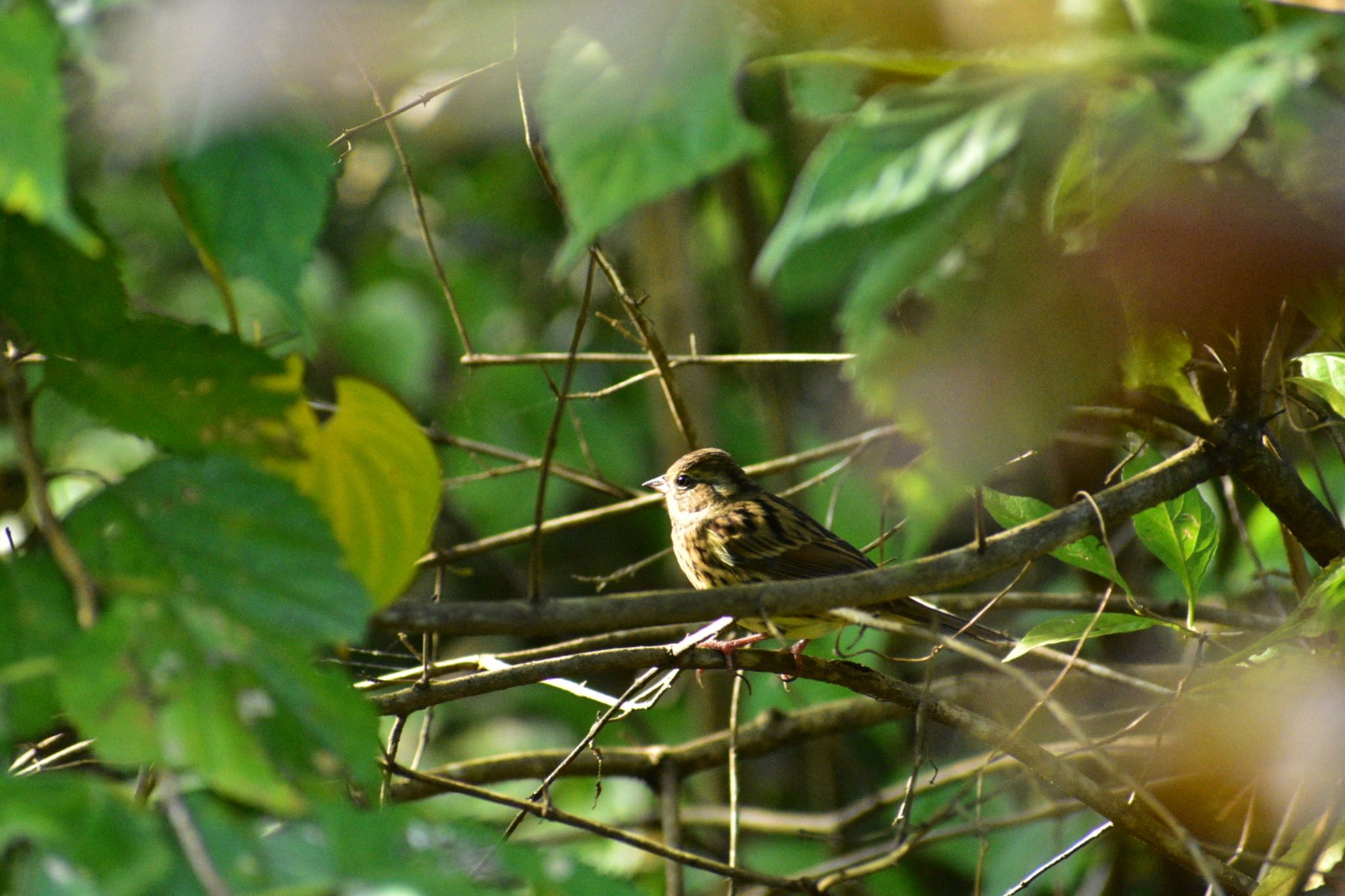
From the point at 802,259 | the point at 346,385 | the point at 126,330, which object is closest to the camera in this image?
the point at 126,330

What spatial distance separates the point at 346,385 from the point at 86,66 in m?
0.54

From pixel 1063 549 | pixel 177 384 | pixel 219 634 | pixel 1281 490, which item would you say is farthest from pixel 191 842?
pixel 1281 490

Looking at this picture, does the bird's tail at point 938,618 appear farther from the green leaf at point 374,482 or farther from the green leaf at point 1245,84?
the green leaf at point 1245,84

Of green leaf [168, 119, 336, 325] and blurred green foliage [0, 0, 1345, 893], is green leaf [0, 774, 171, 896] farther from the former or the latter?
green leaf [168, 119, 336, 325]

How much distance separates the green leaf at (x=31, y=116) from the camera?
1091 mm

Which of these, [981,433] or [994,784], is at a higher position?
[981,433]

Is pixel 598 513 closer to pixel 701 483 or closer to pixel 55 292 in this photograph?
pixel 701 483

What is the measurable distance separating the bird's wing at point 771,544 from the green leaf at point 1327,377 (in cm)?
265

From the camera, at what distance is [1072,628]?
255 centimetres

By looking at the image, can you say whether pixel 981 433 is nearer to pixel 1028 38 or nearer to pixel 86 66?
pixel 1028 38

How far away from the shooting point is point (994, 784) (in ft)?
16.6

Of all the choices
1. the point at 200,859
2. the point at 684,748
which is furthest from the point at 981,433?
the point at 684,748

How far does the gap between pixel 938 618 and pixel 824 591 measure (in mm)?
1873

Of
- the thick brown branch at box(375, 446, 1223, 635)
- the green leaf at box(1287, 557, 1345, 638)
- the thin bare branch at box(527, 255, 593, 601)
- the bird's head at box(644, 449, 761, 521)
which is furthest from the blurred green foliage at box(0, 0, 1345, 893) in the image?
the bird's head at box(644, 449, 761, 521)
